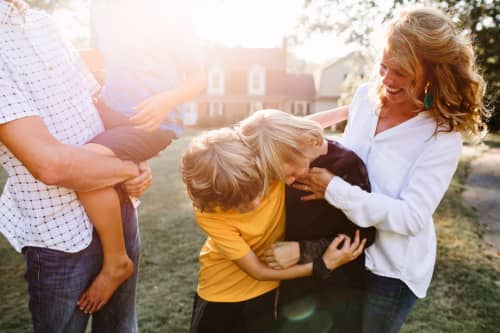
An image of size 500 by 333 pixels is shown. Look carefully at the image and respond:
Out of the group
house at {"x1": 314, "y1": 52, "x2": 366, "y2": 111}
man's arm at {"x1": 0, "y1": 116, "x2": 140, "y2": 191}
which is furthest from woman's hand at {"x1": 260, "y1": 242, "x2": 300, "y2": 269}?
house at {"x1": 314, "y1": 52, "x2": 366, "y2": 111}

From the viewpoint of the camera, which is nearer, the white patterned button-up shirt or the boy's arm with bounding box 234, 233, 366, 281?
the white patterned button-up shirt

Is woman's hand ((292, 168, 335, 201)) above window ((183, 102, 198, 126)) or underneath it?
above

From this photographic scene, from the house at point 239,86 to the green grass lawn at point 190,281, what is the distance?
27257 mm

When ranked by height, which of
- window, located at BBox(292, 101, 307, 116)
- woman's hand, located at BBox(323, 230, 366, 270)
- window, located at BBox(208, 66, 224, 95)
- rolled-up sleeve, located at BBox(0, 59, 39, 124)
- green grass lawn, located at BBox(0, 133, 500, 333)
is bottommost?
window, located at BBox(292, 101, 307, 116)

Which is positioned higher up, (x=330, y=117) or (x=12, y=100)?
(x=12, y=100)

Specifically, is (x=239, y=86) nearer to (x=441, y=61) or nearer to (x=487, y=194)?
(x=487, y=194)

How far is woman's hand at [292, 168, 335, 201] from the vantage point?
6.55 feet

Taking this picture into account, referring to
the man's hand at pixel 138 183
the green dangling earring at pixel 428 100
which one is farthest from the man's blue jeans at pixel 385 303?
the man's hand at pixel 138 183

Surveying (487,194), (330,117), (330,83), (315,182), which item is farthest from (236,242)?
(330,83)

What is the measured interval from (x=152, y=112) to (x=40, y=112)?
0.53 metres

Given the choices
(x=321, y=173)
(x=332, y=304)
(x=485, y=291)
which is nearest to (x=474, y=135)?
(x=321, y=173)

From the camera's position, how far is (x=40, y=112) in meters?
1.62

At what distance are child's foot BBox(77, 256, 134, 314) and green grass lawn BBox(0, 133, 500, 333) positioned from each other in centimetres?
229

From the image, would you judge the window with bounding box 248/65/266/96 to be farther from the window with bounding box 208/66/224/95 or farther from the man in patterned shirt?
the man in patterned shirt
